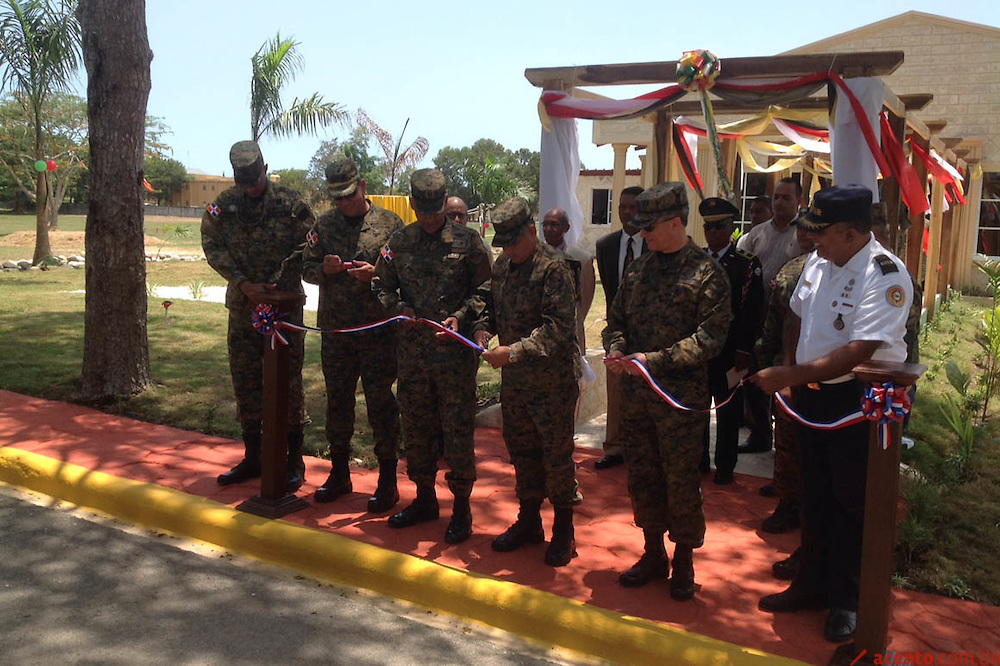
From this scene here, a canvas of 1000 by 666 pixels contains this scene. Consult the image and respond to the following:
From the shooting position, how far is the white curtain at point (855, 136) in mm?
5602

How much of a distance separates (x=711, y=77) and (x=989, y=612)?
3.77 m

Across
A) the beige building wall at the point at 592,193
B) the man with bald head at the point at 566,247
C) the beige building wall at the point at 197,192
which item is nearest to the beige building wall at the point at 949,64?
the beige building wall at the point at 592,193

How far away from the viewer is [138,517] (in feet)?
16.2

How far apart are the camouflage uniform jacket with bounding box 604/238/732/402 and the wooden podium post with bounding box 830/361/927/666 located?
669mm

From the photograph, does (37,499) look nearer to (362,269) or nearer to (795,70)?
(362,269)

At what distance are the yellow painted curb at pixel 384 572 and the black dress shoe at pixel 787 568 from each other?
0.88 meters

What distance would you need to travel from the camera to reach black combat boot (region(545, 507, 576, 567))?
4154 millimetres

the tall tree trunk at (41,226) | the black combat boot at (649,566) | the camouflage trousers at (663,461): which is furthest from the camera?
the tall tree trunk at (41,226)

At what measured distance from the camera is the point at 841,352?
10.6 feet

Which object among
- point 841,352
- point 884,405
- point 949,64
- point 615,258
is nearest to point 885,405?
point 884,405

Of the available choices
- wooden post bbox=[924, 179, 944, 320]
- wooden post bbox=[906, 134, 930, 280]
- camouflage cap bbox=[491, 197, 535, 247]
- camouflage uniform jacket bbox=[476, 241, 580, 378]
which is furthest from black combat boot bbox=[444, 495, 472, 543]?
wooden post bbox=[924, 179, 944, 320]

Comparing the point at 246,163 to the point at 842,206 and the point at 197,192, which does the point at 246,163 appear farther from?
the point at 197,192

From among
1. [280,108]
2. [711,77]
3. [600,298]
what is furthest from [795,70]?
[280,108]

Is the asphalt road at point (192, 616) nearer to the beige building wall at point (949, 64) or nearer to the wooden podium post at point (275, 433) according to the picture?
the wooden podium post at point (275, 433)
